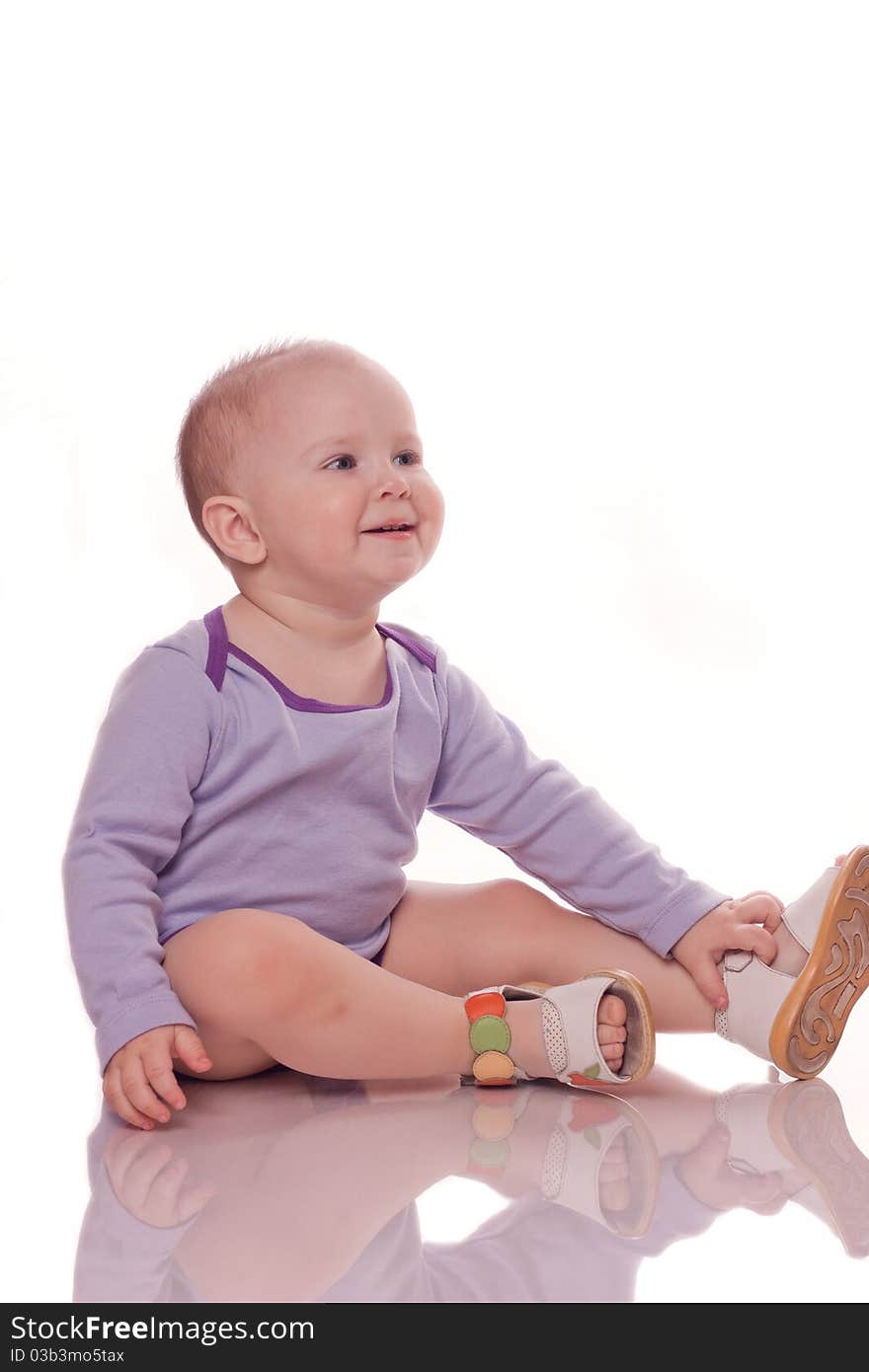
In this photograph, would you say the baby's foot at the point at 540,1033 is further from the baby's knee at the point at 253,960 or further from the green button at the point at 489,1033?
the baby's knee at the point at 253,960

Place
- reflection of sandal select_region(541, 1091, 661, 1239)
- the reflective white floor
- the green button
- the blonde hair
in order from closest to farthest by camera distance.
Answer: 1. the reflective white floor
2. reflection of sandal select_region(541, 1091, 661, 1239)
3. the green button
4. the blonde hair

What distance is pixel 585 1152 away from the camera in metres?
1.07

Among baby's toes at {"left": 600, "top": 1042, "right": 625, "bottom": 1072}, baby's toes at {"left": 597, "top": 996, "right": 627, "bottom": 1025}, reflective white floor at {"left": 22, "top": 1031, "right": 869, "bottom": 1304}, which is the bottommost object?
reflective white floor at {"left": 22, "top": 1031, "right": 869, "bottom": 1304}

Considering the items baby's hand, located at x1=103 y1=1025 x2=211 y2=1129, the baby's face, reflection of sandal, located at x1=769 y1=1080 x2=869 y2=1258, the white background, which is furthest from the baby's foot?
the white background

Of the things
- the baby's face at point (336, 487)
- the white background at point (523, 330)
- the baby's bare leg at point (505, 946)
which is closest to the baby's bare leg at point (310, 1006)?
the baby's bare leg at point (505, 946)

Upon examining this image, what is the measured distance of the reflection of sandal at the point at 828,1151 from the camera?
93cm

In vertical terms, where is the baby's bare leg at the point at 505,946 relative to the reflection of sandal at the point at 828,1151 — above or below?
above

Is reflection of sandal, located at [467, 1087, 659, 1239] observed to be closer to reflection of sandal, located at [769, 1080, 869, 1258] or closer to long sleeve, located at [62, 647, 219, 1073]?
reflection of sandal, located at [769, 1080, 869, 1258]

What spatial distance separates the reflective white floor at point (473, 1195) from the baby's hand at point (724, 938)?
0.09 metres

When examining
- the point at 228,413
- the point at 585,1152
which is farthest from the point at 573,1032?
the point at 228,413

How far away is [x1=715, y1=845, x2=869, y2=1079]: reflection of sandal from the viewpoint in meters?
1.24

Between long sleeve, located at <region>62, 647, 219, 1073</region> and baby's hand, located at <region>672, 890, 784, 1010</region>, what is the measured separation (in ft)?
1.45

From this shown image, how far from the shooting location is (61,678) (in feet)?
6.93

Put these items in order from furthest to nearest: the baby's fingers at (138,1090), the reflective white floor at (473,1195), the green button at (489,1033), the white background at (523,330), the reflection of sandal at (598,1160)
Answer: the white background at (523,330) < the green button at (489,1033) < the baby's fingers at (138,1090) < the reflection of sandal at (598,1160) < the reflective white floor at (473,1195)
